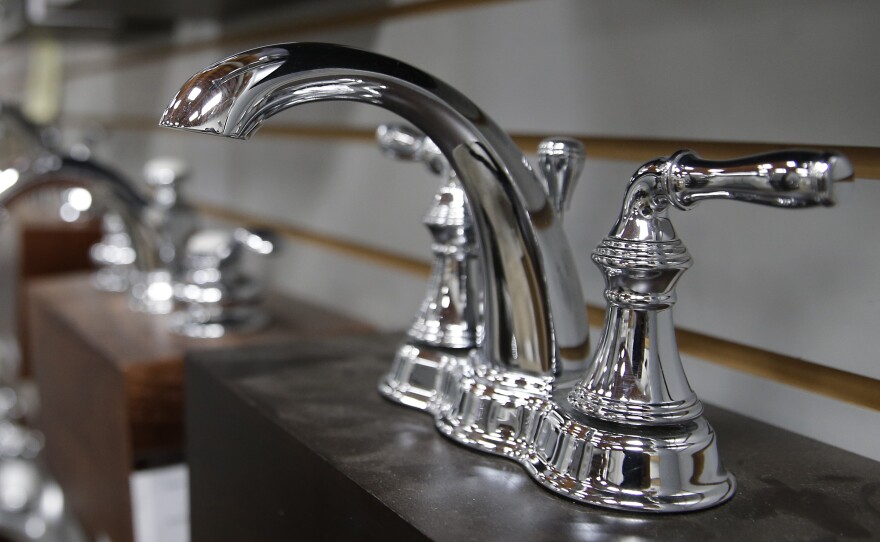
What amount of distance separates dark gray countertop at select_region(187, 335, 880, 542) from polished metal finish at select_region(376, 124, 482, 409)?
23 mm

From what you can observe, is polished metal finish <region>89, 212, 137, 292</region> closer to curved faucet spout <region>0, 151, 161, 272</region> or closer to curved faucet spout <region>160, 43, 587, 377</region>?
curved faucet spout <region>0, 151, 161, 272</region>

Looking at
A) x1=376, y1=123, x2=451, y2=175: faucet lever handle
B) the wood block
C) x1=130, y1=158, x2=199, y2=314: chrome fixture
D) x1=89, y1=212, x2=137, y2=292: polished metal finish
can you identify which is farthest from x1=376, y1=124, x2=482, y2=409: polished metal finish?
x1=89, y1=212, x2=137, y2=292: polished metal finish

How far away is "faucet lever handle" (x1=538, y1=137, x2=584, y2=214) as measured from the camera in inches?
20.2

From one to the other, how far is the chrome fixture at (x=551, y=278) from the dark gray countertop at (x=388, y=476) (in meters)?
0.02

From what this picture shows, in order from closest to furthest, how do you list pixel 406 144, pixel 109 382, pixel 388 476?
pixel 388 476
pixel 406 144
pixel 109 382

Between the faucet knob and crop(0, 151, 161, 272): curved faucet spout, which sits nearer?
crop(0, 151, 161, 272): curved faucet spout

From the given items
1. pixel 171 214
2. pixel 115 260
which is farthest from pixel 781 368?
pixel 115 260

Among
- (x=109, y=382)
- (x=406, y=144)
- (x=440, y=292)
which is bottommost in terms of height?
(x=109, y=382)

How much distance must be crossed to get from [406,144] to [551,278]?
5.9 inches

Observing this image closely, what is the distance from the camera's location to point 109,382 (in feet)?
2.68

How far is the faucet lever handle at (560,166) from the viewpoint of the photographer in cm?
51

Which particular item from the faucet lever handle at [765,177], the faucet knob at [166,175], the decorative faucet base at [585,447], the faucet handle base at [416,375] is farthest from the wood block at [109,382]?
the faucet lever handle at [765,177]

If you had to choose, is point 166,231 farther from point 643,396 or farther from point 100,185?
point 643,396

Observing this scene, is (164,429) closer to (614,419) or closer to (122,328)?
(122,328)
